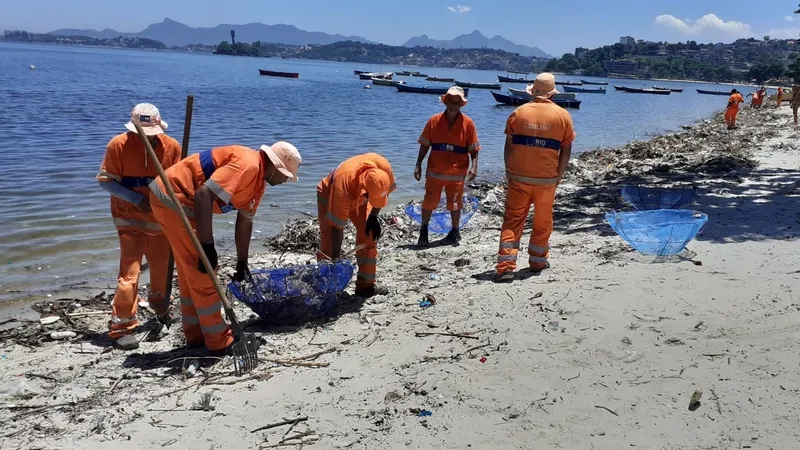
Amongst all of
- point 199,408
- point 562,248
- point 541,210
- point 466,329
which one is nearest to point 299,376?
point 199,408

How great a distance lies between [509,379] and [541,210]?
2219 mm

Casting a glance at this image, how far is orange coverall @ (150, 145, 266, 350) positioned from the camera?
143 inches

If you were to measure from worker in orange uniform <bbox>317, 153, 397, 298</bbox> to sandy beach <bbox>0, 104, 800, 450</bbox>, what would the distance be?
1.23 feet

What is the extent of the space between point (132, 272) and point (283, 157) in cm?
163

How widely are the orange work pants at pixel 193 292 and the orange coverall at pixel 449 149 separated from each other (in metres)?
3.37

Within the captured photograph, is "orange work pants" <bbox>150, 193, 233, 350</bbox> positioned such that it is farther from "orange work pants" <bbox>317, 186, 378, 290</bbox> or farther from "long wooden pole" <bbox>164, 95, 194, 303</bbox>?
"orange work pants" <bbox>317, 186, 378, 290</bbox>

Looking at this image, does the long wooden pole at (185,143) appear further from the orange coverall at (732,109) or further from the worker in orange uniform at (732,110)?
the orange coverall at (732,109)

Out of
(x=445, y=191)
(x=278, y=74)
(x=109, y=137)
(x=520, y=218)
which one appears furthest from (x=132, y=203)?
(x=278, y=74)

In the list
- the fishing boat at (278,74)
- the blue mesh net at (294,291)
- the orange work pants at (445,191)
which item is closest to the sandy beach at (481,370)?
the blue mesh net at (294,291)

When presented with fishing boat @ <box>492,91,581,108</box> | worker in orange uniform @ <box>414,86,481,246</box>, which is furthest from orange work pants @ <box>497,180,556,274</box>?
fishing boat @ <box>492,91,581,108</box>

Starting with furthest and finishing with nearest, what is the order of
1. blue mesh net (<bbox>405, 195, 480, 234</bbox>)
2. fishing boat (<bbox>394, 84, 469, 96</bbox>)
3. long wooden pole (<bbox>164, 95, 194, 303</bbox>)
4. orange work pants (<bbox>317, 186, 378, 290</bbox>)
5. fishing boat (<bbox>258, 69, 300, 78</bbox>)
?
fishing boat (<bbox>258, 69, 300, 78</bbox>), fishing boat (<bbox>394, 84, 469, 96</bbox>), blue mesh net (<bbox>405, 195, 480, 234</bbox>), orange work pants (<bbox>317, 186, 378, 290</bbox>), long wooden pole (<bbox>164, 95, 194, 303</bbox>)

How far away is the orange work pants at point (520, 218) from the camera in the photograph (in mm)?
5352

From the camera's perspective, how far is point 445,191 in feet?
22.6

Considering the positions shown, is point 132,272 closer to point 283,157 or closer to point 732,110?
point 283,157
